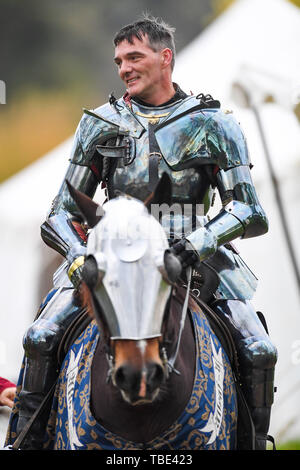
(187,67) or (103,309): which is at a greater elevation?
(187,67)

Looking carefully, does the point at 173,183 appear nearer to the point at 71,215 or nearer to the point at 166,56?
the point at 71,215

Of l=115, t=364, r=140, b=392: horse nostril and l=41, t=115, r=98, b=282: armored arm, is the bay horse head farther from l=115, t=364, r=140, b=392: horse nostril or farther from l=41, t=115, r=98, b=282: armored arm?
l=41, t=115, r=98, b=282: armored arm

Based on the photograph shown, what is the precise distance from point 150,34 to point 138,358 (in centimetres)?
194

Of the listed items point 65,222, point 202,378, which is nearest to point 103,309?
point 202,378

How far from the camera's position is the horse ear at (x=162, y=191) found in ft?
12.0

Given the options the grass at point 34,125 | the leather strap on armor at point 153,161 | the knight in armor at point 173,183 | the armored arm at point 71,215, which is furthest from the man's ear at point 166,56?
the grass at point 34,125

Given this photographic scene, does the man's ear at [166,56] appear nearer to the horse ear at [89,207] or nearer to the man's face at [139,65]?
the man's face at [139,65]

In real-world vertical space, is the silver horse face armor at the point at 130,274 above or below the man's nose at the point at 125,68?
below

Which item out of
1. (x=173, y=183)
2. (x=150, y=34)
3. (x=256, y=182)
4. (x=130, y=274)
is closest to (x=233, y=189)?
(x=173, y=183)

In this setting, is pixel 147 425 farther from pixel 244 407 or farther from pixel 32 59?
pixel 32 59

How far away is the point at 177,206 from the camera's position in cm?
445

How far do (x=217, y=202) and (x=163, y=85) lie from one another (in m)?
3.67

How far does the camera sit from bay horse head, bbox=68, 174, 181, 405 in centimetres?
326

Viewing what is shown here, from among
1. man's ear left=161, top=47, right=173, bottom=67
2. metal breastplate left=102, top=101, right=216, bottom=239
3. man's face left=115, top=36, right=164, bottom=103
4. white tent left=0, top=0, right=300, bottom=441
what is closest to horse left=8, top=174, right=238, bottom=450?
metal breastplate left=102, top=101, right=216, bottom=239
